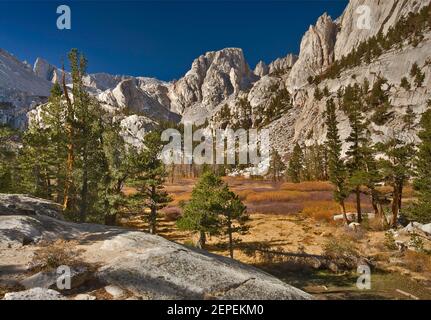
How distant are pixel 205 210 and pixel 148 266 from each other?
15.3 m

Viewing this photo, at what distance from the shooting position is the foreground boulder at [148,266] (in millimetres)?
9406

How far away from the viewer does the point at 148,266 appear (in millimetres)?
10500

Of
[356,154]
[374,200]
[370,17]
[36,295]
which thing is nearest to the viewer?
[36,295]

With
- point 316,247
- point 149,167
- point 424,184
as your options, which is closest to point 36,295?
point 149,167

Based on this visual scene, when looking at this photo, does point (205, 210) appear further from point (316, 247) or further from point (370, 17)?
Result: point (370, 17)

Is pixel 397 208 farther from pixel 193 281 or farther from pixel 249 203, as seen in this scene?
pixel 193 281

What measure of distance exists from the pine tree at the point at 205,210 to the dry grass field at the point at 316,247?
5.16 meters

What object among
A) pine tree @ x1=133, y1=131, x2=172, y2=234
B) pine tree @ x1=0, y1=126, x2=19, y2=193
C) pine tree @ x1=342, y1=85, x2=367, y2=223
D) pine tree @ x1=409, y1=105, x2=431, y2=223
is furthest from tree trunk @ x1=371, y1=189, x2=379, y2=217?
pine tree @ x1=0, y1=126, x2=19, y2=193

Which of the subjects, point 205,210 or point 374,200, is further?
point 374,200

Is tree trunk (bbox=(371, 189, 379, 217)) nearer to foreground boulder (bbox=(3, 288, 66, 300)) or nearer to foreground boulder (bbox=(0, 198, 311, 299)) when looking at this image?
foreground boulder (bbox=(0, 198, 311, 299))

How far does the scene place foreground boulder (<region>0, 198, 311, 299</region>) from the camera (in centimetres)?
941

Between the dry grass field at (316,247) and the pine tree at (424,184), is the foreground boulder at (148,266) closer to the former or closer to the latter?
the dry grass field at (316,247)

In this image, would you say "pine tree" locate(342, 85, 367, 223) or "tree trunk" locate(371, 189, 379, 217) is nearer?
"pine tree" locate(342, 85, 367, 223)

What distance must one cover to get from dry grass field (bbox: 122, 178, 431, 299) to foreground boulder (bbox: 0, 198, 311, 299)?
1074 cm
